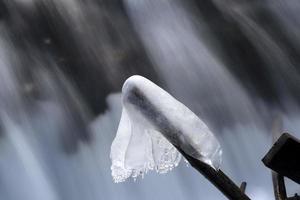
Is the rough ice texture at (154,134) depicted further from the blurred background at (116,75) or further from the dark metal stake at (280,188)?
the blurred background at (116,75)

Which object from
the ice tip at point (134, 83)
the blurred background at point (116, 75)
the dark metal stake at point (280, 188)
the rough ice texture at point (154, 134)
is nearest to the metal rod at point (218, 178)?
the rough ice texture at point (154, 134)

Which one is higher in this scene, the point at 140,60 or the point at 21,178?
the point at 140,60

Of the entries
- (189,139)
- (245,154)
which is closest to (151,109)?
(189,139)

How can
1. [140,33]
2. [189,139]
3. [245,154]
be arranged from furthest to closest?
[140,33] → [245,154] → [189,139]

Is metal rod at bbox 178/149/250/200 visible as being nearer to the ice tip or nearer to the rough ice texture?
the rough ice texture

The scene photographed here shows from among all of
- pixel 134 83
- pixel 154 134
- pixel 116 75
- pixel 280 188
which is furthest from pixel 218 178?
pixel 116 75

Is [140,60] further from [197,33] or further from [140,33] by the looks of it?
[197,33]
